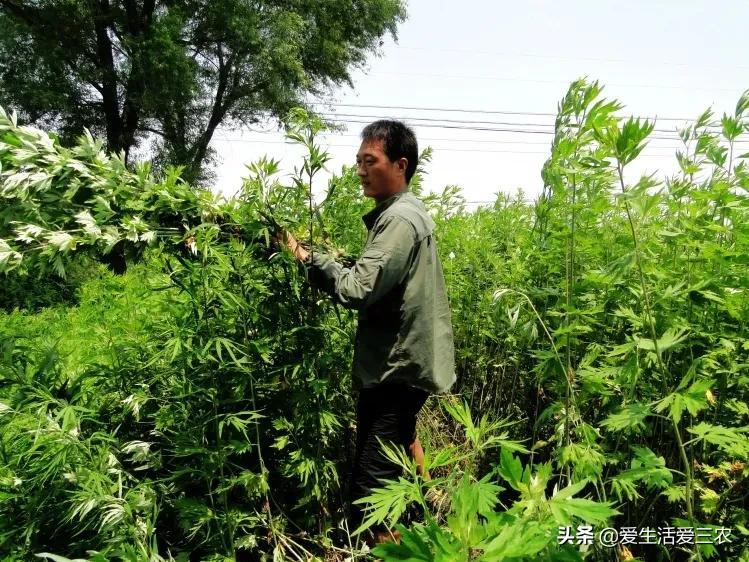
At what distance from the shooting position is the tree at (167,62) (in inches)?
540

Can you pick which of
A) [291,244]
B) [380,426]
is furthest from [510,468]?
[291,244]

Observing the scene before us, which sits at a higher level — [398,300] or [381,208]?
[381,208]

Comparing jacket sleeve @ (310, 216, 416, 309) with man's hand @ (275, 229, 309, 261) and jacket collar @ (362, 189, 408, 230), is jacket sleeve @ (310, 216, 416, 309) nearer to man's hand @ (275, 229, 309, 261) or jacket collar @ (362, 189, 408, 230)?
man's hand @ (275, 229, 309, 261)

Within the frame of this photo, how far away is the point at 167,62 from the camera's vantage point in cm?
1340

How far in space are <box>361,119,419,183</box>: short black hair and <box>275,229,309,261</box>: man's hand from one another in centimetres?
55

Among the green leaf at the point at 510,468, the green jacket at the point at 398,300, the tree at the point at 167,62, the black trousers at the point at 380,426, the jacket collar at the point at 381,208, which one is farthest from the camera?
the tree at the point at 167,62

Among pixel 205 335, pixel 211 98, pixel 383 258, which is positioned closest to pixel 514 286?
pixel 383 258

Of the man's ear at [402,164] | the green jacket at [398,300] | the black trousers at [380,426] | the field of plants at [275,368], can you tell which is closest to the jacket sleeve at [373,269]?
the green jacket at [398,300]

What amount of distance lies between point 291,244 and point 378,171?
499 mm

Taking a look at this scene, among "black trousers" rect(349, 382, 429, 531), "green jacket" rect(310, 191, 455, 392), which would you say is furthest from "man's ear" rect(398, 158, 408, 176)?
"black trousers" rect(349, 382, 429, 531)

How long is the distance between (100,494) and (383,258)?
1.33 metres

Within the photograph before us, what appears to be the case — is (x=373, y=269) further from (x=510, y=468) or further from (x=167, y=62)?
(x=167, y=62)

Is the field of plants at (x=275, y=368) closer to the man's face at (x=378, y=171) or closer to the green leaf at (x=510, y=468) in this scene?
the man's face at (x=378, y=171)

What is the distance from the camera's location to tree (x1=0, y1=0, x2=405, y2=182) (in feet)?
45.0
